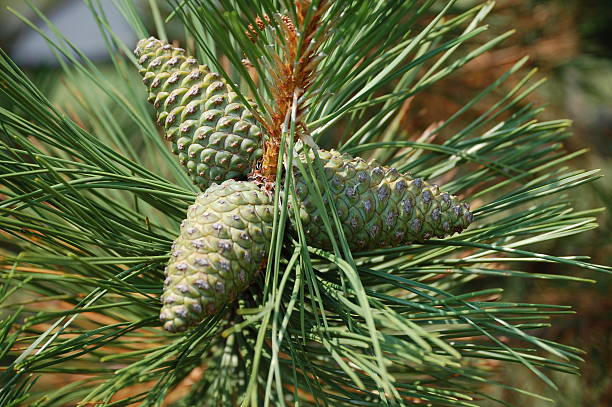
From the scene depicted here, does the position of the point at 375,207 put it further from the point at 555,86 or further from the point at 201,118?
the point at 555,86

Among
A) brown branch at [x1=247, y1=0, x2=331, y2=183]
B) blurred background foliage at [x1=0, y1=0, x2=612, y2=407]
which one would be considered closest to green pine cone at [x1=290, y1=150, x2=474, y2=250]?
brown branch at [x1=247, y1=0, x2=331, y2=183]

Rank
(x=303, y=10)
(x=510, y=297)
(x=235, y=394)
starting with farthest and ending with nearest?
(x=510, y=297)
(x=235, y=394)
(x=303, y=10)

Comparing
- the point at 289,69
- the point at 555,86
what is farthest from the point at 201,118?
the point at 555,86

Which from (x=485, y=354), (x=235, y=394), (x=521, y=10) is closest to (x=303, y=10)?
(x=485, y=354)

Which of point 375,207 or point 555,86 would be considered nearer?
point 375,207

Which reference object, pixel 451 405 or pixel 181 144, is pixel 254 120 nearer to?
pixel 181 144

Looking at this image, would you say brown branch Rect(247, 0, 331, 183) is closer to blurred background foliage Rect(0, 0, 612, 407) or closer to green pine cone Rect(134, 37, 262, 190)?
green pine cone Rect(134, 37, 262, 190)
